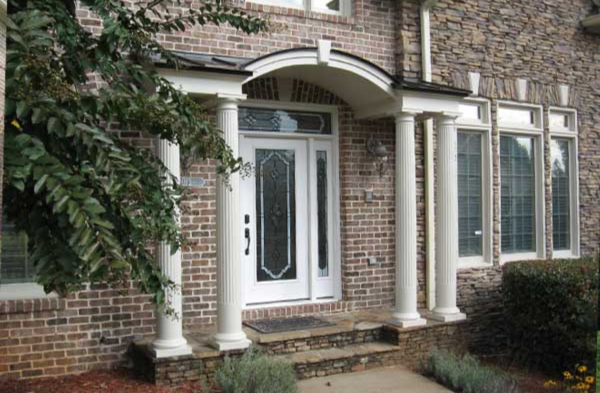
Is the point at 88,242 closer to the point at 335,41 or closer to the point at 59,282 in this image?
the point at 59,282

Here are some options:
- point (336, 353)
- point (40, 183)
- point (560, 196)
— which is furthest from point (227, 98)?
point (560, 196)

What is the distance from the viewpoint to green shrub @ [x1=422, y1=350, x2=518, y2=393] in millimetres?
5477

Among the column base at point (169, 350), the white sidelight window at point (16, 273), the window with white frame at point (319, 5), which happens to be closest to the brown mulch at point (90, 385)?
the column base at point (169, 350)

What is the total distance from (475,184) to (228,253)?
405 centimetres

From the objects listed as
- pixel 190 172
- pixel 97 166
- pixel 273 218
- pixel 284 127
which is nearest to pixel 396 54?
pixel 284 127

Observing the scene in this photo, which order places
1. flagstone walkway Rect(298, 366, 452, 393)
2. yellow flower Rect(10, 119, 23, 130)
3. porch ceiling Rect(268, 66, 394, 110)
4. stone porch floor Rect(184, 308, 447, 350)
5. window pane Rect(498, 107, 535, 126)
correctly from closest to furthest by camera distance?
yellow flower Rect(10, 119, 23, 130), flagstone walkway Rect(298, 366, 452, 393), stone porch floor Rect(184, 308, 447, 350), porch ceiling Rect(268, 66, 394, 110), window pane Rect(498, 107, 535, 126)

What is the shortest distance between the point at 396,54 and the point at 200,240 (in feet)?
11.3

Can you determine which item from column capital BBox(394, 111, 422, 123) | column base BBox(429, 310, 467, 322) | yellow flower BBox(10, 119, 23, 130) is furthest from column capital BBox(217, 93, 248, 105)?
column base BBox(429, 310, 467, 322)

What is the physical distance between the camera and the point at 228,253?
5453 millimetres

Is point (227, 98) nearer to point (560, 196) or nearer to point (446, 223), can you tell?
point (446, 223)

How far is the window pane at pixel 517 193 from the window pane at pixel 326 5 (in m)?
3.08

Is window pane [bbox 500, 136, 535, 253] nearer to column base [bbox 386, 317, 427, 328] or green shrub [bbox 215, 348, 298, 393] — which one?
column base [bbox 386, 317, 427, 328]

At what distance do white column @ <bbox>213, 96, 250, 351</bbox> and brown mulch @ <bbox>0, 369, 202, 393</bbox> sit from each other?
22.9 inches

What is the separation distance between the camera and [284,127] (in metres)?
6.90
